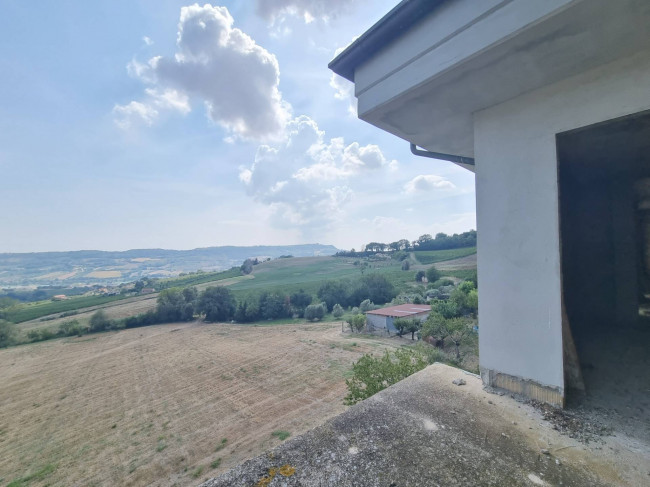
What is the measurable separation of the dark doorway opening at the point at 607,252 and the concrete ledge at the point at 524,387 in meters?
0.62

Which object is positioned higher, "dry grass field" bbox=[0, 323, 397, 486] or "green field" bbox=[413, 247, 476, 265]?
"green field" bbox=[413, 247, 476, 265]

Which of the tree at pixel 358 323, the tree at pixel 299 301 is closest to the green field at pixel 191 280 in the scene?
the tree at pixel 299 301

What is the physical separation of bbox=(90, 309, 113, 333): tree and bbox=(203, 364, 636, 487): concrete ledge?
5344 centimetres

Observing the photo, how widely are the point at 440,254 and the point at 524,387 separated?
67.8 metres

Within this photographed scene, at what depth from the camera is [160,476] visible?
35.5 feet

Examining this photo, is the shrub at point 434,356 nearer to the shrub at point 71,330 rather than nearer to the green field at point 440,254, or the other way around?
the green field at point 440,254

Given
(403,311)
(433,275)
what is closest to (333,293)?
(433,275)

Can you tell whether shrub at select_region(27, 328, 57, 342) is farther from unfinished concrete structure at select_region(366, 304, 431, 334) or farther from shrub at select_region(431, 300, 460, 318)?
shrub at select_region(431, 300, 460, 318)

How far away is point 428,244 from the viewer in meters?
77.1

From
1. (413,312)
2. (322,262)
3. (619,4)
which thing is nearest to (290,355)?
(413,312)

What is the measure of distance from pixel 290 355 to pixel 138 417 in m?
11.2

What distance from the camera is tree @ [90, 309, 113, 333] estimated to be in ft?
135

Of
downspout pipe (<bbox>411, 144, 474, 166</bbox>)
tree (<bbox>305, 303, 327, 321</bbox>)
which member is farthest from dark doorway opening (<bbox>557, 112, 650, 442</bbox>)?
tree (<bbox>305, 303, 327, 321</bbox>)

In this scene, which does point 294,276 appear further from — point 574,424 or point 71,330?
point 574,424
